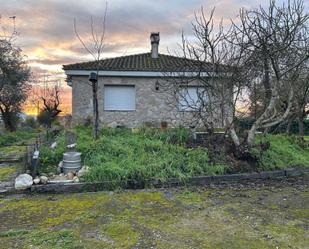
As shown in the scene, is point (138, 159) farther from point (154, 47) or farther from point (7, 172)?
point (154, 47)

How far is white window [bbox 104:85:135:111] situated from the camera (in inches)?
541

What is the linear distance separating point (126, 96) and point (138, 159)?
23.9 feet

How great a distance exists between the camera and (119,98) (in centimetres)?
1380

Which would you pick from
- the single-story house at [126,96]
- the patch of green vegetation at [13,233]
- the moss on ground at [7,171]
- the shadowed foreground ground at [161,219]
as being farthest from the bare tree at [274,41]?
the moss on ground at [7,171]

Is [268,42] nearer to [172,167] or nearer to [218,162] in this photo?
[218,162]

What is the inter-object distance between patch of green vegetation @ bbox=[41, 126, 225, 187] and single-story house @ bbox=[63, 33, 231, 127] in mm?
5058

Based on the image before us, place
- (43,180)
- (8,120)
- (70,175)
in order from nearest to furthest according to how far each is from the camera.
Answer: (43,180) < (70,175) < (8,120)

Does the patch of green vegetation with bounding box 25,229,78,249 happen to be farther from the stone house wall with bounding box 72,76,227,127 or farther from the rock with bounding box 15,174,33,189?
the stone house wall with bounding box 72,76,227,127

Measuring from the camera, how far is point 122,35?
13.5 metres

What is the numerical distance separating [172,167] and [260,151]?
9.06 feet

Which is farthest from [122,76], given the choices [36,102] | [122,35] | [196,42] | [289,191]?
[36,102]

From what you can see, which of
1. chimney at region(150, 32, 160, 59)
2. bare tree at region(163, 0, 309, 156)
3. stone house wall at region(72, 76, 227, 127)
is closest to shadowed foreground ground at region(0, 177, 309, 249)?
bare tree at region(163, 0, 309, 156)

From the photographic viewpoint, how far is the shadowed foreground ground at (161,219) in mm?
3607

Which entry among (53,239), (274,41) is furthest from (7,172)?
(274,41)
